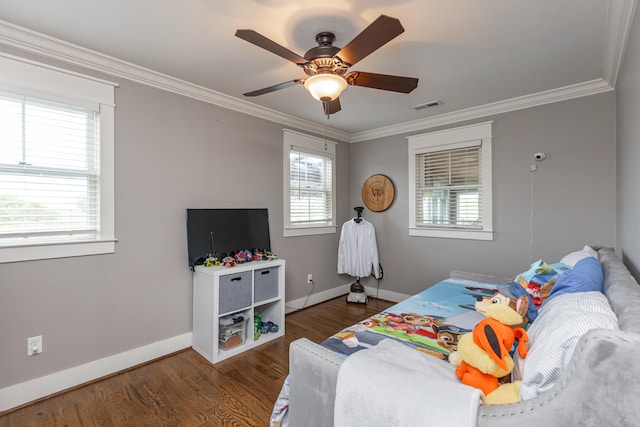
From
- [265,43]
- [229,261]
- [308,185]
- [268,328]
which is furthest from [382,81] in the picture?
[268,328]

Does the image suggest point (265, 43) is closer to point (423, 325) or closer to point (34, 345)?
point (423, 325)

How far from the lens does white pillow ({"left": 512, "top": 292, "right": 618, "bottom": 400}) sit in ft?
2.67

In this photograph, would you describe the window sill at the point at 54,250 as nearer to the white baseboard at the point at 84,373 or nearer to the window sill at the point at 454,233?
the white baseboard at the point at 84,373

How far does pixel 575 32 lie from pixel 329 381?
2717 millimetres

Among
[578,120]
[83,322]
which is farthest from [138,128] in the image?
[578,120]

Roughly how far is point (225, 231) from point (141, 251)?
2.53 ft

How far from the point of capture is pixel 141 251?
103 inches

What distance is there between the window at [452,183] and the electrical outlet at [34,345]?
3903 millimetres

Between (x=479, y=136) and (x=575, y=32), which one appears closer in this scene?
(x=575, y=32)

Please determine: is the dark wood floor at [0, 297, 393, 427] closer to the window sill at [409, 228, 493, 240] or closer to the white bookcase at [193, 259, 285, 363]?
the white bookcase at [193, 259, 285, 363]

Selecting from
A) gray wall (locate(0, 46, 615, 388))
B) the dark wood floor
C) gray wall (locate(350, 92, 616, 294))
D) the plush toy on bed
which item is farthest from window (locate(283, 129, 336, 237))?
the plush toy on bed

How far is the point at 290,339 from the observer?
3066 millimetres

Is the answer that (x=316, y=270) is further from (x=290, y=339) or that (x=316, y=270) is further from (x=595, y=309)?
(x=595, y=309)

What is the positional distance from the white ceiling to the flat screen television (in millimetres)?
1216
